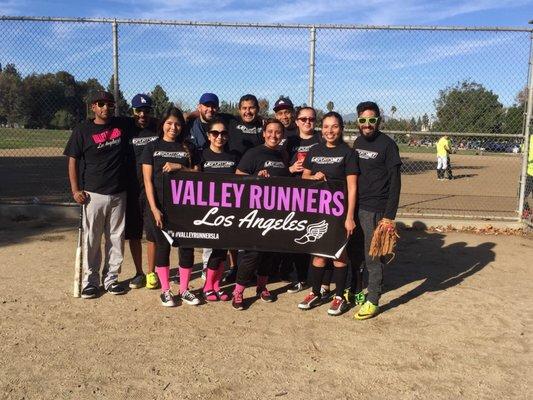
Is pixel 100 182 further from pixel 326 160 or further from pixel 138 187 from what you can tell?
pixel 326 160

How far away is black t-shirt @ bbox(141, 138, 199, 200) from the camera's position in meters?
4.66

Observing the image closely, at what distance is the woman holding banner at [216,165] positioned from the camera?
4.75m

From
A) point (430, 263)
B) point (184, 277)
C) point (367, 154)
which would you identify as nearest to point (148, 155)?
point (184, 277)

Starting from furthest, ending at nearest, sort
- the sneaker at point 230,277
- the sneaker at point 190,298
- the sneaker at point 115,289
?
the sneaker at point 230,277
the sneaker at point 115,289
the sneaker at point 190,298

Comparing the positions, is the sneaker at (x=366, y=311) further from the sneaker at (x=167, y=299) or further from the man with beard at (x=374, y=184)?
the sneaker at (x=167, y=299)

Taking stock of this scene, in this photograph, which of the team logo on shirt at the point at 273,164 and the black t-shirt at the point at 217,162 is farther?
the black t-shirt at the point at 217,162

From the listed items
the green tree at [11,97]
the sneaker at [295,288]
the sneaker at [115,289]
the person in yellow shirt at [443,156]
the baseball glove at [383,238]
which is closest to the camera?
the baseball glove at [383,238]

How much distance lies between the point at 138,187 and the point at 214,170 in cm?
96

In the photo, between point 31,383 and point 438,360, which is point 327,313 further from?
point 31,383

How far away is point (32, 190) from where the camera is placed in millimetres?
12039

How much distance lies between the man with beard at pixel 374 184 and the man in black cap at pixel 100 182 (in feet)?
8.14

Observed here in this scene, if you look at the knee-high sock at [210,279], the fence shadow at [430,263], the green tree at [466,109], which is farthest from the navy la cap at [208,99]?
the green tree at [466,109]

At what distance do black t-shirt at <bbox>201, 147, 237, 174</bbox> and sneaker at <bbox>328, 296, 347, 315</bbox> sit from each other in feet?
5.62

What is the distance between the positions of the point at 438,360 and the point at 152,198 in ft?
9.79
